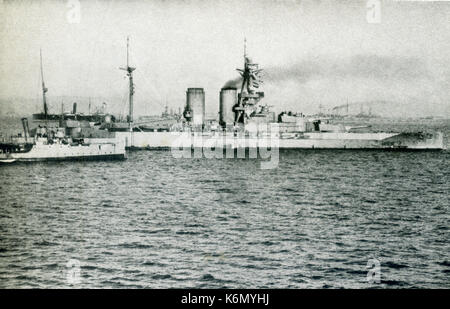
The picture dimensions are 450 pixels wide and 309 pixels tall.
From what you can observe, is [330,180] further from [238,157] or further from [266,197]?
[238,157]

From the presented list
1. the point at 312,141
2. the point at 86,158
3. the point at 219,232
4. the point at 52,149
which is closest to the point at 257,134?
the point at 312,141

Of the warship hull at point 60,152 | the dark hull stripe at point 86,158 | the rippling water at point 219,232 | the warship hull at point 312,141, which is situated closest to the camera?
the rippling water at point 219,232

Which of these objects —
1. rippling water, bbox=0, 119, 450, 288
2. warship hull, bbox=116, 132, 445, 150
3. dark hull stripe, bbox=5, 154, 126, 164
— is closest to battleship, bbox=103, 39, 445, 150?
warship hull, bbox=116, 132, 445, 150

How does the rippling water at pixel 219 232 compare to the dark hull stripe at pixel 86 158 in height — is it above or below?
below

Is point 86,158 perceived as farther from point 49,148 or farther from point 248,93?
point 248,93

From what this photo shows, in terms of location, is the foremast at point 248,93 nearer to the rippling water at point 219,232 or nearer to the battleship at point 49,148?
the battleship at point 49,148

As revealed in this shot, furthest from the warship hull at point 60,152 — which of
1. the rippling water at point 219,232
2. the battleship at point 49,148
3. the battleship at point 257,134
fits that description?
the battleship at point 257,134
